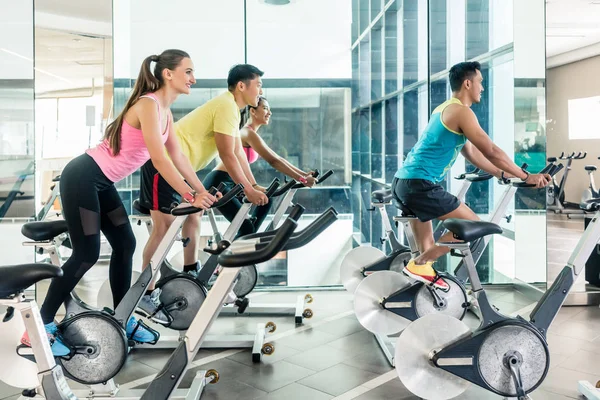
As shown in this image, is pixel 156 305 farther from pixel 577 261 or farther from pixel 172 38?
pixel 172 38

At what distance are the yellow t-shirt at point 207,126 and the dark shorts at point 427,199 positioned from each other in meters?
1.03

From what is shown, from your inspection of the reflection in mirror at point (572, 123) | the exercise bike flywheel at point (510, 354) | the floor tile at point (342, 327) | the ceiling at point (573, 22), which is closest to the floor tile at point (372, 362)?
the floor tile at point (342, 327)

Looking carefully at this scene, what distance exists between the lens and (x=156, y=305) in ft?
11.0

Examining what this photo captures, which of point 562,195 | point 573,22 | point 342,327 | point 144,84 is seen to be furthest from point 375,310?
point 562,195

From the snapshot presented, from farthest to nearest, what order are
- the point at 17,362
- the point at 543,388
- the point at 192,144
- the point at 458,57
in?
the point at 458,57, the point at 192,144, the point at 543,388, the point at 17,362

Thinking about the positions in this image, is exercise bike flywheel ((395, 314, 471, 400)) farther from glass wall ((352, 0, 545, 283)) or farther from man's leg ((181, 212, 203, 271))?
glass wall ((352, 0, 545, 283))

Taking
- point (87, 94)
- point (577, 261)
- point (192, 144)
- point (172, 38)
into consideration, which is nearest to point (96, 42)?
point (87, 94)

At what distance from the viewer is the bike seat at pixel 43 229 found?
2.73m

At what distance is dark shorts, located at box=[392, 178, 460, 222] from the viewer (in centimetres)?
335

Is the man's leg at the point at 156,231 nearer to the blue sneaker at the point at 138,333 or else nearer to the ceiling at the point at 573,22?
the blue sneaker at the point at 138,333

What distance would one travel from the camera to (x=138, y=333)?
3088 mm

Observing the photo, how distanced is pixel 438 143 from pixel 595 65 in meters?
3.91

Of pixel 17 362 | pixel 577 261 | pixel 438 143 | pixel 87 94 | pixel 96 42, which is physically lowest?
pixel 17 362

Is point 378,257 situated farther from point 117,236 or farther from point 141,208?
point 117,236
